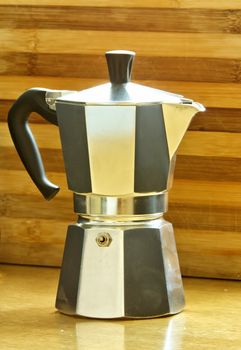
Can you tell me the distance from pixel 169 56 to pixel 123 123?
0.24 metres

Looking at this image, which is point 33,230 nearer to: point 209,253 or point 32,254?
point 32,254

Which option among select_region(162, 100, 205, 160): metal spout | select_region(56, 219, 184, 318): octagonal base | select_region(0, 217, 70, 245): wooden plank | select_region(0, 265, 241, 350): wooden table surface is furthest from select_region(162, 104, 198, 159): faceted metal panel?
select_region(0, 217, 70, 245): wooden plank

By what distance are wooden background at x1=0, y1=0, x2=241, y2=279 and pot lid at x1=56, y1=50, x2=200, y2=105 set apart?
171mm

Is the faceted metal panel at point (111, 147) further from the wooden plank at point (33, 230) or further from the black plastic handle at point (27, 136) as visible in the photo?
the wooden plank at point (33, 230)

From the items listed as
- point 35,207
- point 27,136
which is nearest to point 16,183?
point 35,207

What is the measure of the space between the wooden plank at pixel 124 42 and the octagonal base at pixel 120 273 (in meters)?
0.28

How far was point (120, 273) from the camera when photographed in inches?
42.5

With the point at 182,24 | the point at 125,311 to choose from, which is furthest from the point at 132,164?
the point at 182,24

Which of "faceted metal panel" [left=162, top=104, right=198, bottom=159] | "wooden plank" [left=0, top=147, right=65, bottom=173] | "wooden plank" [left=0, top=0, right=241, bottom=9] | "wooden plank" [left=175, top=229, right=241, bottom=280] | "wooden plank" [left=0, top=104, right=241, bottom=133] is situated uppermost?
"wooden plank" [left=0, top=0, right=241, bottom=9]

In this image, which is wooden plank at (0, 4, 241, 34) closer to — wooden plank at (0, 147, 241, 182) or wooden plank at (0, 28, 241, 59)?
wooden plank at (0, 28, 241, 59)

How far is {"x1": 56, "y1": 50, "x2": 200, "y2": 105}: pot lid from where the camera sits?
3.46 ft

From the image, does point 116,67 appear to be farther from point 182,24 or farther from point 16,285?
point 16,285

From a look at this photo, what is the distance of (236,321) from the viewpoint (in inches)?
42.7

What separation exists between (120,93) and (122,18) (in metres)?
0.24
